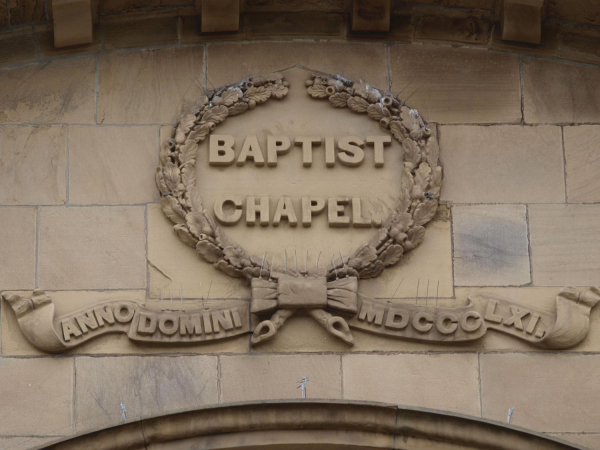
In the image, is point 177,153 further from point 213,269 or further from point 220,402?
point 220,402

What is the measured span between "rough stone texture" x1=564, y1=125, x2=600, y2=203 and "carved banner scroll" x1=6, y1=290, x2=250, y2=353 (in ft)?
7.99

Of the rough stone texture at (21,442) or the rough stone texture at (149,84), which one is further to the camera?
the rough stone texture at (149,84)

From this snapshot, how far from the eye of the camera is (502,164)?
35.7ft

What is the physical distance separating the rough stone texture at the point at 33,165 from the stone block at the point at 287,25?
1564mm

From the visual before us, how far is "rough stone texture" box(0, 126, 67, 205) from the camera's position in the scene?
10.7m

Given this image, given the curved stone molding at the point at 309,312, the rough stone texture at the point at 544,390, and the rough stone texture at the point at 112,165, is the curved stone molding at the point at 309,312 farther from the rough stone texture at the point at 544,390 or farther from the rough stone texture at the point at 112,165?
the rough stone texture at the point at 112,165

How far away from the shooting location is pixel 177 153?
35.3 feet

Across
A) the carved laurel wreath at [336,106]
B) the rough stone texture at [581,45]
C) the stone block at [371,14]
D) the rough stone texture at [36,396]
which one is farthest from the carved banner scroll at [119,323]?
the rough stone texture at [581,45]

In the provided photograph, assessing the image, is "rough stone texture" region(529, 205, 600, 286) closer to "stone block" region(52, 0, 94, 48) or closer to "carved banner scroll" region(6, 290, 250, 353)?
"carved banner scroll" region(6, 290, 250, 353)

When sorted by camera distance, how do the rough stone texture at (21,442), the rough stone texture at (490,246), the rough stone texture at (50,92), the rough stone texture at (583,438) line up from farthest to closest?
1. the rough stone texture at (50,92)
2. the rough stone texture at (490,246)
3. the rough stone texture at (583,438)
4. the rough stone texture at (21,442)

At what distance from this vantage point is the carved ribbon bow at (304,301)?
10.2m

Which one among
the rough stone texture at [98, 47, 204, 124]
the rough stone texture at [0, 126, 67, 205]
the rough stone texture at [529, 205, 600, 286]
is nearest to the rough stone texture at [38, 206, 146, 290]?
the rough stone texture at [0, 126, 67, 205]

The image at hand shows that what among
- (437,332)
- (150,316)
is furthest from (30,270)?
(437,332)

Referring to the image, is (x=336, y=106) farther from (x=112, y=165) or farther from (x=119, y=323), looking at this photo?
(x=119, y=323)
